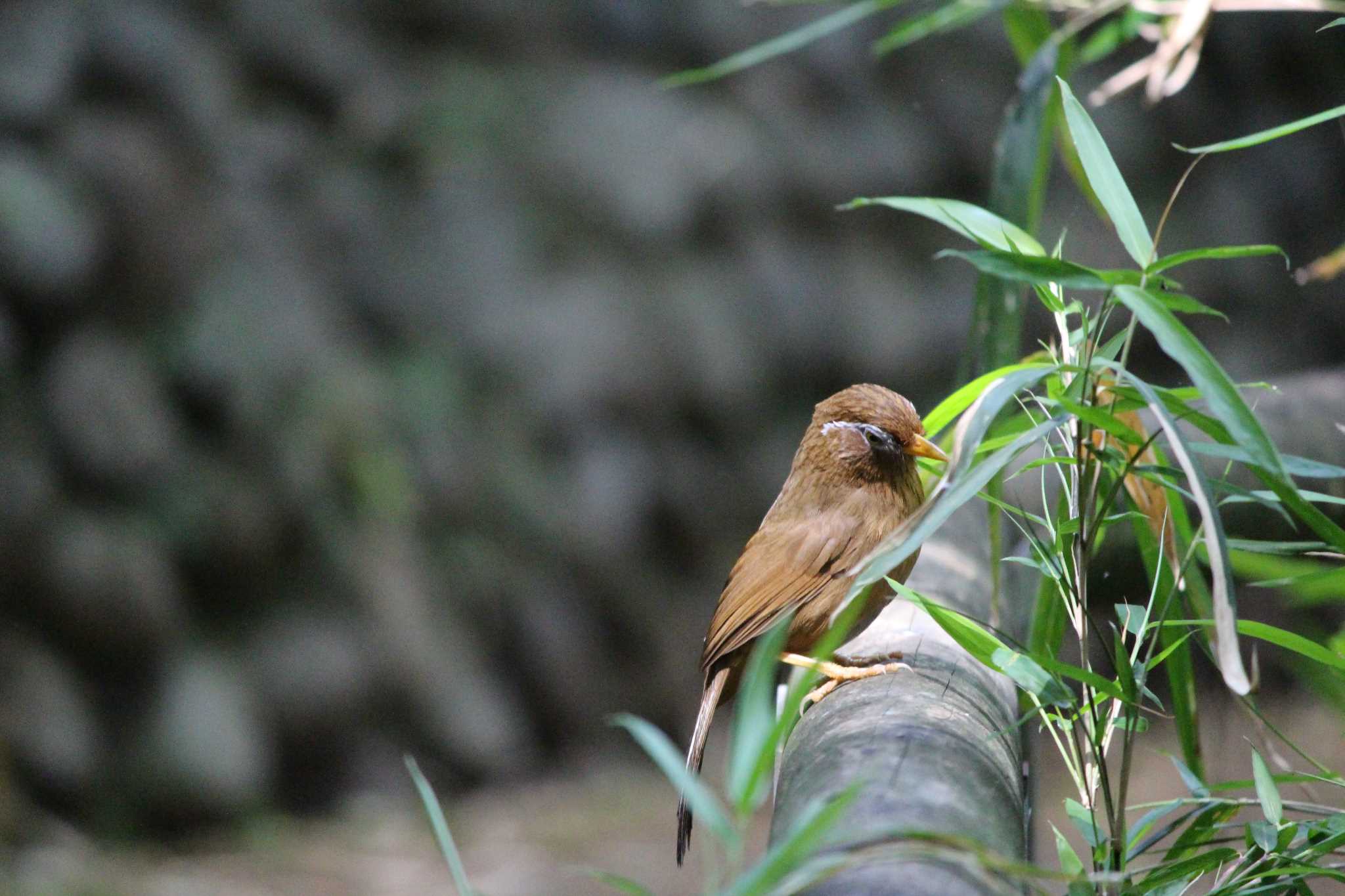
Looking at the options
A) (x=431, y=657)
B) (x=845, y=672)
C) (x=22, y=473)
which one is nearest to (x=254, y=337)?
(x=22, y=473)

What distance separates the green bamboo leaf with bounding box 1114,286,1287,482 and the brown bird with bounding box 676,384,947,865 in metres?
0.85

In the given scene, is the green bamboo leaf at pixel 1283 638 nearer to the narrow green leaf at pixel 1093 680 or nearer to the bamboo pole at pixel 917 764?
the narrow green leaf at pixel 1093 680

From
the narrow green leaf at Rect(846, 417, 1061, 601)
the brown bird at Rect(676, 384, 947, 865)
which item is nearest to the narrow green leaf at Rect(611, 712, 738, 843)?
the narrow green leaf at Rect(846, 417, 1061, 601)

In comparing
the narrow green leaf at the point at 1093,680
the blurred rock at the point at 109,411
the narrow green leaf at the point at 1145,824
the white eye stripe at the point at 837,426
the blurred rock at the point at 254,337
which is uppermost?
the blurred rock at the point at 254,337

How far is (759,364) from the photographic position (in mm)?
4918

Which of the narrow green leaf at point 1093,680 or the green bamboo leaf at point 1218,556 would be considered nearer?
the green bamboo leaf at point 1218,556

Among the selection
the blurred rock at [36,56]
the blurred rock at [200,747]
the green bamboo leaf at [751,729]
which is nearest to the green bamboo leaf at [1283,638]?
the green bamboo leaf at [751,729]

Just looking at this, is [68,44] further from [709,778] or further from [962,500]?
[962,500]

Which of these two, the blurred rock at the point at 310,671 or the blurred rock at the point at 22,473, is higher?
the blurred rock at the point at 22,473

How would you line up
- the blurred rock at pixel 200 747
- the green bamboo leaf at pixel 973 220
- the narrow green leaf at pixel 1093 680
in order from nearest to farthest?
the narrow green leaf at pixel 1093 680, the green bamboo leaf at pixel 973 220, the blurred rock at pixel 200 747

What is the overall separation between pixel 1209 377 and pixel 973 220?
1.40 feet

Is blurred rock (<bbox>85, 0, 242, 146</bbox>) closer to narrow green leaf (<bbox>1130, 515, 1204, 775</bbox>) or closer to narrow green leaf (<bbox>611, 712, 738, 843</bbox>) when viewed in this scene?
narrow green leaf (<bbox>1130, 515, 1204, 775</bbox>)

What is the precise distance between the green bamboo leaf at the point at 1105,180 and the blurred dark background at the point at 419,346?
11.1 feet

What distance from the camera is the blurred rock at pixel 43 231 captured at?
381 cm
